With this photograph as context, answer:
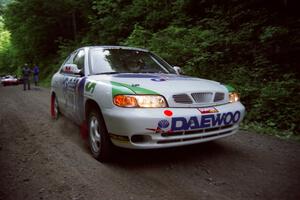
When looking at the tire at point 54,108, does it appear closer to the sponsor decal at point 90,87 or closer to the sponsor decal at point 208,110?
the sponsor decal at point 90,87

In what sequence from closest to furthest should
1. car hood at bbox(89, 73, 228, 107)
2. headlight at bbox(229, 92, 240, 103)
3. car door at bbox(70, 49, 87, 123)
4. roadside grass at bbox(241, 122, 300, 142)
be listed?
car hood at bbox(89, 73, 228, 107) → headlight at bbox(229, 92, 240, 103) → car door at bbox(70, 49, 87, 123) → roadside grass at bbox(241, 122, 300, 142)

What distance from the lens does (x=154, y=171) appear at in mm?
3553

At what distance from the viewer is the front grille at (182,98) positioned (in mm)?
3496

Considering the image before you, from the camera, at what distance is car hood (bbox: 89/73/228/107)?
3.50 meters

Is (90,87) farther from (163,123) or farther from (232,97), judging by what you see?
(232,97)

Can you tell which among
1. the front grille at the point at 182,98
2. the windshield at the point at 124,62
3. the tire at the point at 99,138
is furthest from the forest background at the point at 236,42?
the tire at the point at 99,138

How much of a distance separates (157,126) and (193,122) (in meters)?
0.46

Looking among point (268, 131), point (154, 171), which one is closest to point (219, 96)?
point (154, 171)

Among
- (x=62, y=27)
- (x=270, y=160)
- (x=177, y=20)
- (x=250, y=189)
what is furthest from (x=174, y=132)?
(x=62, y=27)

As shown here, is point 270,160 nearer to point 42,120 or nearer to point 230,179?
point 230,179

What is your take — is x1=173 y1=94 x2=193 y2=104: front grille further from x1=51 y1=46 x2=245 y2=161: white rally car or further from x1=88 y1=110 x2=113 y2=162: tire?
x1=88 y1=110 x2=113 y2=162: tire

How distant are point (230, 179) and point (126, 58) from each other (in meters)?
2.59

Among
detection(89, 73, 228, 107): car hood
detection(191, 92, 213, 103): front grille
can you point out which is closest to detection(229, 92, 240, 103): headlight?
detection(89, 73, 228, 107): car hood

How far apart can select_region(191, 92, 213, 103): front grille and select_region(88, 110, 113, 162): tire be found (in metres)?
1.22
